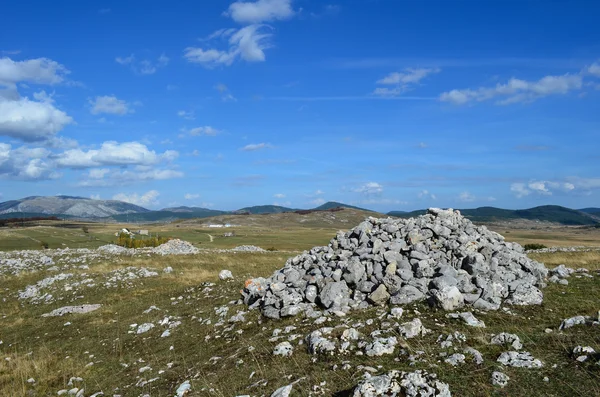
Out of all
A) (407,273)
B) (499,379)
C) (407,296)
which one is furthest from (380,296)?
(499,379)

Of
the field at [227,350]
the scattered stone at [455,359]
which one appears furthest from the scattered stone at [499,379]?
the scattered stone at [455,359]

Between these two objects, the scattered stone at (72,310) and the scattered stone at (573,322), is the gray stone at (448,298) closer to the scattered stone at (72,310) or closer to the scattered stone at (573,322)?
the scattered stone at (573,322)

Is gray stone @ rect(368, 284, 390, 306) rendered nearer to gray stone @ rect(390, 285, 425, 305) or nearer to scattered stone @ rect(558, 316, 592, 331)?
gray stone @ rect(390, 285, 425, 305)

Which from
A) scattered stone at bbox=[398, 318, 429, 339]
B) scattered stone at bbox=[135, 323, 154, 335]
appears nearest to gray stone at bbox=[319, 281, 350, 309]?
scattered stone at bbox=[398, 318, 429, 339]

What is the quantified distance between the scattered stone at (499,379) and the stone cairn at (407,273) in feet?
13.3

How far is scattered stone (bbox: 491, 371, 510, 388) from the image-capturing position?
678 centimetres

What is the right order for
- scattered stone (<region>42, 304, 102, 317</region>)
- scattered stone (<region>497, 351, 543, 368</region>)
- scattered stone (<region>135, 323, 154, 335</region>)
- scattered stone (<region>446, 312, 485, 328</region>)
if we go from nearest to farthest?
scattered stone (<region>497, 351, 543, 368</region>), scattered stone (<region>446, 312, 485, 328</region>), scattered stone (<region>135, 323, 154, 335</region>), scattered stone (<region>42, 304, 102, 317</region>)

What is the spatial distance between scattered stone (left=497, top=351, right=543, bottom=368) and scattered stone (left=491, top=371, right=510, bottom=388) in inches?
24.4

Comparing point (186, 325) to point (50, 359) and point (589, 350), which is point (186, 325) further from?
point (589, 350)

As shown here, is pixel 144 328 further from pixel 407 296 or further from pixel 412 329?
pixel 412 329

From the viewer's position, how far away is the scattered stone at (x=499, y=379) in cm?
678

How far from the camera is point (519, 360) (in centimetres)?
752

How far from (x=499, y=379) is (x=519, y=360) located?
0.98 meters

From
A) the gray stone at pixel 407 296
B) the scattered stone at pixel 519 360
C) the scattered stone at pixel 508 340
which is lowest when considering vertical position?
the scattered stone at pixel 519 360
